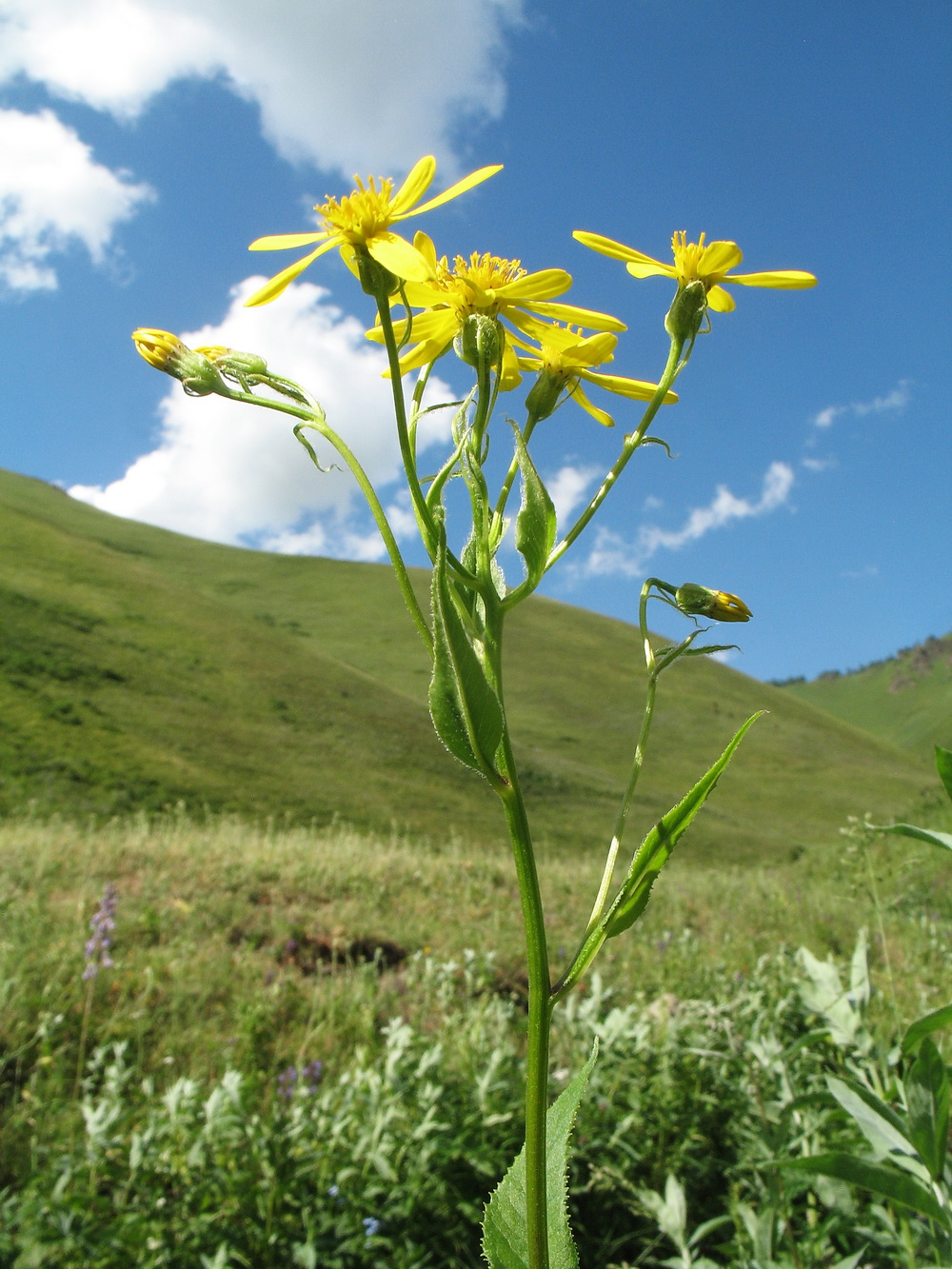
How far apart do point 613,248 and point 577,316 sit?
0.20 meters

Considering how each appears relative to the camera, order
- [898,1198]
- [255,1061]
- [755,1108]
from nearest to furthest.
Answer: [898,1198], [755,1108], [255,1061]

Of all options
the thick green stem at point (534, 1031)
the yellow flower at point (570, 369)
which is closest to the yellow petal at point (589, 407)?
the yellow flower at point (570, 369)

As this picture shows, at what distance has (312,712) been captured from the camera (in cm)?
→ 3750

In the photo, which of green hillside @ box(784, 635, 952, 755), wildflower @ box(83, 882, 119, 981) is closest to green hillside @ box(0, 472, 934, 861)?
wildflower @ box(83, 882, 119, 981)

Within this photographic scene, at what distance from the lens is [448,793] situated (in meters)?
33.9

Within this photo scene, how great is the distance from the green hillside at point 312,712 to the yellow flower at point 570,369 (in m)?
19.6

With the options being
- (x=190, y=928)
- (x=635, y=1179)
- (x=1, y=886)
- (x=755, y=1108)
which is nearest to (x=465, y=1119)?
(x=635, y=1179)

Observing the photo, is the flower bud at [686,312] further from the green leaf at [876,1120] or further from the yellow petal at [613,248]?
the green leaf at [876,1120]

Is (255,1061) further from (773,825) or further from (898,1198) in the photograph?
(773,825)

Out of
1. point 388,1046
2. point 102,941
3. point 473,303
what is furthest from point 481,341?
point 102,941

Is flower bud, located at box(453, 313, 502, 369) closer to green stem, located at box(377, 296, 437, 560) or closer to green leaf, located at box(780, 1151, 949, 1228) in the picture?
green stem, located at box(377, 296, 437, 560)

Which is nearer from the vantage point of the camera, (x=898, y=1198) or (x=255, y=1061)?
(x=898, y=1198)

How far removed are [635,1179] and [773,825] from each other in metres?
45.1

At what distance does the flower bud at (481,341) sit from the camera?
3.52 ft
